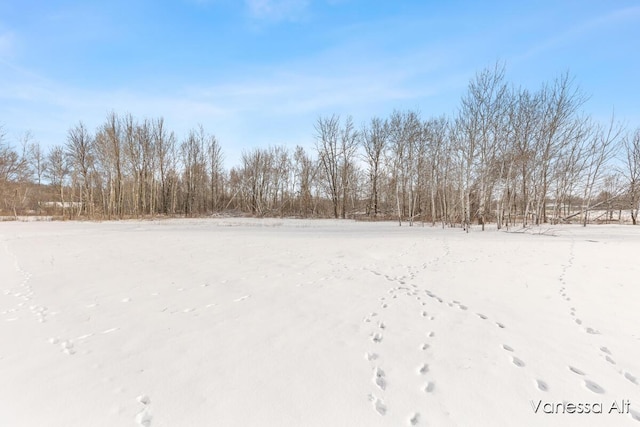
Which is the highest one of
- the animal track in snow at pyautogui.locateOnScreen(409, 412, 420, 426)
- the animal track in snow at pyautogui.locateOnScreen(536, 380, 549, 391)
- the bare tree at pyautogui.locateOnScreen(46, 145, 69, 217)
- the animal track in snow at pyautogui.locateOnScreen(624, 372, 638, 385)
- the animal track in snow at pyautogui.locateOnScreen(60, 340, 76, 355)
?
the bare tree at pyautogui.locateOnScreen(46, 145, 69, 217)

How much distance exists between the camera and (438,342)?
10.8 ft

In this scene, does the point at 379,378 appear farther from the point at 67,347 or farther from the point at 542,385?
the point at 67,347

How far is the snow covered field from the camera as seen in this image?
221 centimetres

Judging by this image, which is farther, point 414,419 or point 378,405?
point 378,405

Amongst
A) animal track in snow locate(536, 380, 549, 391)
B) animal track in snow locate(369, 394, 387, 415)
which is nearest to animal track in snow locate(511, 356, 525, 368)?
animal track in snow locate(536, 380, 549, 391)

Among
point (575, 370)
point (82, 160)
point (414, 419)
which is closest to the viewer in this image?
point (414, 419)

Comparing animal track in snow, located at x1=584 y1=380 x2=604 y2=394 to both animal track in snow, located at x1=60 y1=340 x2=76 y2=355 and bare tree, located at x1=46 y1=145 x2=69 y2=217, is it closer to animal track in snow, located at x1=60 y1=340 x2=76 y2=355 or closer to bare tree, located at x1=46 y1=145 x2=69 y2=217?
animal track in snow, located at x1=60 y1=340 x2=76 y2=355

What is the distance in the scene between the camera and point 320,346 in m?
3.20

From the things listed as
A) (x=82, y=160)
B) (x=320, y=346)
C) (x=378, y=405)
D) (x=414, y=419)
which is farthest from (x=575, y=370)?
(x=82, y=160)

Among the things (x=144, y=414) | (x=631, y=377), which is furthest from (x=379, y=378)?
(x=631, y=377)

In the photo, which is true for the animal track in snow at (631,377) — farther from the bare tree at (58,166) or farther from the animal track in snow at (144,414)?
the bare tree at (58,166)

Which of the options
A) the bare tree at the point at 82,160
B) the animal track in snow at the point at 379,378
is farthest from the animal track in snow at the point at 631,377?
the bare tree at the point at 82,160

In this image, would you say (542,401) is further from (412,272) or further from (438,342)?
(412,272)

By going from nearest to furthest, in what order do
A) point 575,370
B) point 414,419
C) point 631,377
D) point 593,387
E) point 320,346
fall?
1. point 414,419
2. point 593,387
3. point 631,377
4. point 575,370
5. point 320,346
